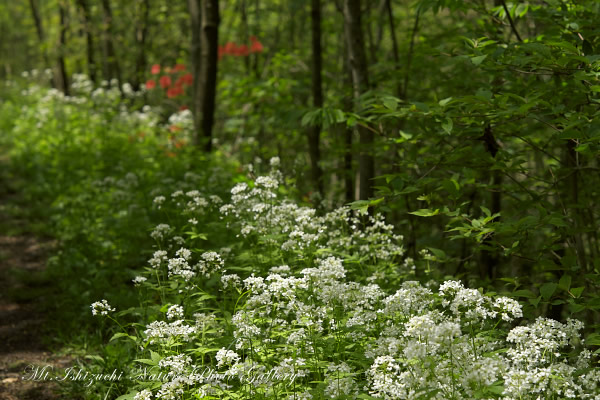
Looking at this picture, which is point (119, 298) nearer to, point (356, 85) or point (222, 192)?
point (222, 192)

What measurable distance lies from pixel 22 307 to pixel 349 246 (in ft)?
11.0

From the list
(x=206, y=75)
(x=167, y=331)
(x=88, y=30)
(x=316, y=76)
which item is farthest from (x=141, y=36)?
(x=167, y=331)

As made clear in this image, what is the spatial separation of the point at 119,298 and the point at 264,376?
2317mm

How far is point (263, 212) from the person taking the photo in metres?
4.21

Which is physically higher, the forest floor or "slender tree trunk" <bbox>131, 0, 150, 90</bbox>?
"slender tree trunk" <bbox>131, 0, 150, 90</bbox>

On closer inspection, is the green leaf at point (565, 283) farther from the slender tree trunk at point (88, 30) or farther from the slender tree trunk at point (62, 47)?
the slender tree trunk at point (62, 47)

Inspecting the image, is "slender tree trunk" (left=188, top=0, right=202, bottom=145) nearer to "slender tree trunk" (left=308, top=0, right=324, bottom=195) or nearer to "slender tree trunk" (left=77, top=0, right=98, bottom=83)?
"slender tree trunk" (left=308, top=0, right=324, bottom=195)

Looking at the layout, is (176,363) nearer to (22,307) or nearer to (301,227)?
(301,227)

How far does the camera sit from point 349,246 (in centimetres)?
389

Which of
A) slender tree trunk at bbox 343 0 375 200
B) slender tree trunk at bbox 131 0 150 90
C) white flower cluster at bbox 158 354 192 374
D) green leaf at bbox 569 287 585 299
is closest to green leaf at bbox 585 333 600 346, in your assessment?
green leaf at bbox 569 287 585 299

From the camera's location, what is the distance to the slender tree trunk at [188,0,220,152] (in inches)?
308

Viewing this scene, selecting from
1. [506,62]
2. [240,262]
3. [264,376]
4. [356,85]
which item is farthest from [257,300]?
[356,85]

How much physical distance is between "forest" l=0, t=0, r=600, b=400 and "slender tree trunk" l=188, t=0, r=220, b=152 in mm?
37

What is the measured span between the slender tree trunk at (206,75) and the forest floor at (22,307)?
278cm
